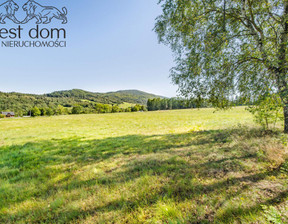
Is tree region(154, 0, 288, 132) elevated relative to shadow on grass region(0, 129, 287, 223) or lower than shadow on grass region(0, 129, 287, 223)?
elevated

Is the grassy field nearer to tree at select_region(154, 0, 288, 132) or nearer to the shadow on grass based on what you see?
the shadow on grass

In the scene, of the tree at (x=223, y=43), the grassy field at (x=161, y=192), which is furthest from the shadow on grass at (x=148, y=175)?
the tree at (x=223, y=43)

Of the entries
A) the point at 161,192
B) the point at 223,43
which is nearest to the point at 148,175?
the point at 161,192

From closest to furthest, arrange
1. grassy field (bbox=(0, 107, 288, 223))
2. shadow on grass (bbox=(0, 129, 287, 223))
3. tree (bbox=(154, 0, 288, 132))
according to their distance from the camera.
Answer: grassy field (bbox=(0, 107, 288, 223)) → shadow on grass (bbox=(0, 129, 287, 223)) → tree (bbox=(154, 0, 288, 132))

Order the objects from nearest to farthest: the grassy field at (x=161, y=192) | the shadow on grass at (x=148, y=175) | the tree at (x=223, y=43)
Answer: the grassy field at (x=161, y=192) → the shadow on grass at (x=148, y=175) → the tree at (x=223, y=43)

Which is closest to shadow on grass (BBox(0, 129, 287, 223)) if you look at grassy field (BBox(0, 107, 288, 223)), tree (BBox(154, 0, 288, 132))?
grassy field (BBox(0, 107, 288, 223))

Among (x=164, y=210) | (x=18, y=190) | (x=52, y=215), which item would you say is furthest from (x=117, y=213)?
(x=18, y=190)

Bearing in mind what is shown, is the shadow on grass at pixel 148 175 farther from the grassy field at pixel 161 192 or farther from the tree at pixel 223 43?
the tree at pixel 223 43

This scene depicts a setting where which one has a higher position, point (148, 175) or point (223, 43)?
point (223, 43)

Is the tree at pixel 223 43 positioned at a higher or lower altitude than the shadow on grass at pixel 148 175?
higher

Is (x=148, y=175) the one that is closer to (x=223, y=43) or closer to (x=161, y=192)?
(x=161, y=192)

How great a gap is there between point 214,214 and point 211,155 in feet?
11.4

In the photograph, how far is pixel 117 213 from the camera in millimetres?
2795

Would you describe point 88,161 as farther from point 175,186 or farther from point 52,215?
point 175,186
